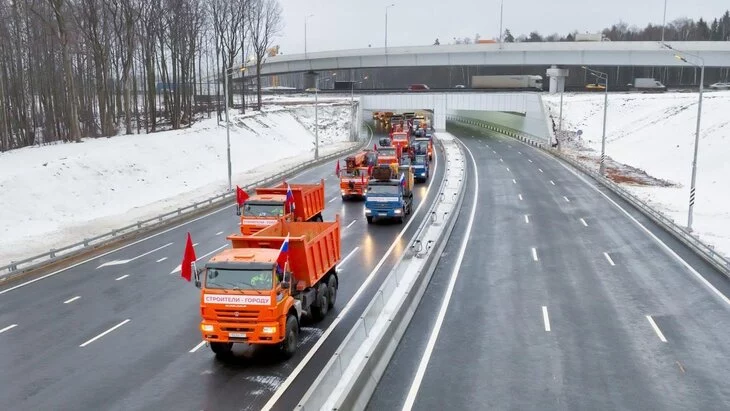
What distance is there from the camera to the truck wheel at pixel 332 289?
775 inches

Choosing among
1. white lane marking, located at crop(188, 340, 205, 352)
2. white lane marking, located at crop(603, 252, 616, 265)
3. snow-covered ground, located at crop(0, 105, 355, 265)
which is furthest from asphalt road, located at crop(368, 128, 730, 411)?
snow-covered ground, located at crop(0, 105, 355, 265)

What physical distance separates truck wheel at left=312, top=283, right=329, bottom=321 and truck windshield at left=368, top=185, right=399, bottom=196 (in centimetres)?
1491

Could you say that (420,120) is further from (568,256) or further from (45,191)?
(568,256)

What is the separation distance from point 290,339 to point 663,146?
57.5 metres

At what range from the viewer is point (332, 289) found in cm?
1989

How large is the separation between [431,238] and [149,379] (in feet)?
48.6

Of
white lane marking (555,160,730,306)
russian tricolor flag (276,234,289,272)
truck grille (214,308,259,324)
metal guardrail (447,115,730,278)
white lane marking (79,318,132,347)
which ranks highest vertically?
russian tricolor flag (276,234,289,272)

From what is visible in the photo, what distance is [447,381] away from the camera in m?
14.7

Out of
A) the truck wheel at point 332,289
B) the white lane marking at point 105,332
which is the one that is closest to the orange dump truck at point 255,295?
the truck wheel at point 332,289

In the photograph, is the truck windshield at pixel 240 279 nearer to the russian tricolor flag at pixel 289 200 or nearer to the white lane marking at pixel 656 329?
the white lane marking at pixel 656 329

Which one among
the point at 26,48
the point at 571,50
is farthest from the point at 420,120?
the point at 26,48

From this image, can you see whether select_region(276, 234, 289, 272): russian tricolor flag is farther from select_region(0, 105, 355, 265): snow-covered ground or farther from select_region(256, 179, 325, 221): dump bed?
select_region(0, 105, 355, 265): snow-covered ground

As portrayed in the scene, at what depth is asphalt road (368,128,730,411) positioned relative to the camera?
14.1 meters

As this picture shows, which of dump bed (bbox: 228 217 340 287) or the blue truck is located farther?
the blue truck
